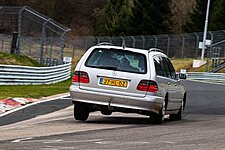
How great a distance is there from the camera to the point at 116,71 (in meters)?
13.1

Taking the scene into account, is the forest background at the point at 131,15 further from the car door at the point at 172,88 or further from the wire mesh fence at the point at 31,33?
the car door at the point at 172,88

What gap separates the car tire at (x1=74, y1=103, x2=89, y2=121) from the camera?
13.5 meters

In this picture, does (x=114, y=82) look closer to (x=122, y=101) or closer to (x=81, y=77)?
(x=122, y=101)

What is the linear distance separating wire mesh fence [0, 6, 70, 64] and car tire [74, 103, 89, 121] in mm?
17928

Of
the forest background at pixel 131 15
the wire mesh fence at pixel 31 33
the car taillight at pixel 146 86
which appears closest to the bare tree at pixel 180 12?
the forest background at pixel 131 15

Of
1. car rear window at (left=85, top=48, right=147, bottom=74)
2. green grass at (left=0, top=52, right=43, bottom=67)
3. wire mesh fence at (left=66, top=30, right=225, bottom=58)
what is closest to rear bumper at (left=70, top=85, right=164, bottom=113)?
car rear window at (left=85, top=48, right=147, bottom=74)

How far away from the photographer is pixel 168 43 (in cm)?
5609

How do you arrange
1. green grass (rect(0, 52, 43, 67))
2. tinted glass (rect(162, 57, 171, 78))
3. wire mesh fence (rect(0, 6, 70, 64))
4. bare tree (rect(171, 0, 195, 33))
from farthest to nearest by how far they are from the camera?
1. bare tree (rect(171, 0, 195, 33))
2. green grass (rect(0, 52, 43, 67))
3. wire mesh fence (rect(0, 6, 70, 64))
4. tinted glass (rect(162, 57, 171, 78))

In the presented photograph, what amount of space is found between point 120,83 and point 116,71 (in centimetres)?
25

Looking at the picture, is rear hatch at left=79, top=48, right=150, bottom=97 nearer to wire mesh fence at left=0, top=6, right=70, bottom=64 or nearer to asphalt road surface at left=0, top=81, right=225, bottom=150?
asphalt road surface at left=0, top=81, right=225, bottom=150

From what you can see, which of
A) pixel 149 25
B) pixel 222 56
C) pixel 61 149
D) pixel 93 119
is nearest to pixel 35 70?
pixel 93 119

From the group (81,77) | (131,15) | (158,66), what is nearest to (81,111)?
(81,77)

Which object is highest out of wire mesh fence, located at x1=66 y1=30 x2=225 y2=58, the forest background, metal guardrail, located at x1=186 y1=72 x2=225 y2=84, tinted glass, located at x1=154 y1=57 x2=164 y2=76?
tinted glass, located at x1=154 y1=57 x2=164 y2=76

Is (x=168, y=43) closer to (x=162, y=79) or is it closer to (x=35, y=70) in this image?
(x=35, y=70)
